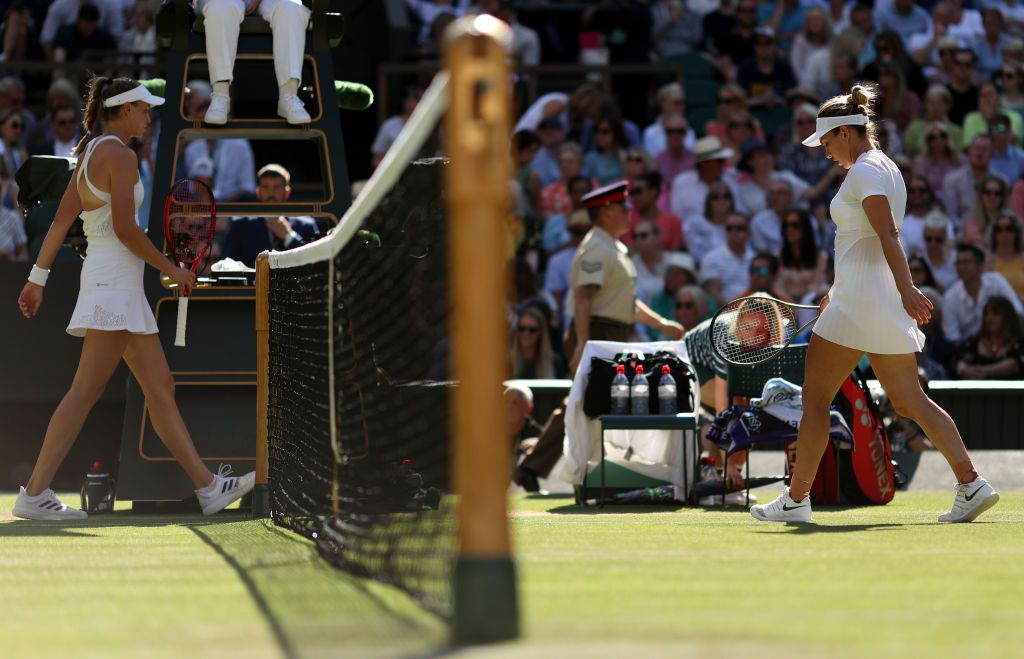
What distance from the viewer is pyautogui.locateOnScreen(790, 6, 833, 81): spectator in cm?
1934

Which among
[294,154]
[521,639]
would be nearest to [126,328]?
[521,639]

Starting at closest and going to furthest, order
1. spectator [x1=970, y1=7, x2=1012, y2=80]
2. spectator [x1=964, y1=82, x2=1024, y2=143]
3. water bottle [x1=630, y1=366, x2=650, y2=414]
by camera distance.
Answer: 1. water bottle [x1=630, y1=366, x2=650, y2=414]
2. spectator [x1=964, y1=82, x2=1024, y2=143]
3. spectator [x1=970, y1=7, x2=1012, y2=80]

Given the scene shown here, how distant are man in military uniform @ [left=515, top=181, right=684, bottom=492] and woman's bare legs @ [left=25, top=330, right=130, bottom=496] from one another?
3.59 metres

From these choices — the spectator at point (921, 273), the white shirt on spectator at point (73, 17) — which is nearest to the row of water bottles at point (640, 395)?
the spectator at point (921, 273)

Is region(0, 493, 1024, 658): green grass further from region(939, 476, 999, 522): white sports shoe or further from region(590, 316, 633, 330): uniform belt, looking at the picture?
region(590, 316, 633, 330): uniform belt

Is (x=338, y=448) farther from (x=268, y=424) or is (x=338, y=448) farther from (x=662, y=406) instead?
(x=662, y=406)

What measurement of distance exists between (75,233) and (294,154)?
815 cm

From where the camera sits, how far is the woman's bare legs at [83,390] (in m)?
9.26

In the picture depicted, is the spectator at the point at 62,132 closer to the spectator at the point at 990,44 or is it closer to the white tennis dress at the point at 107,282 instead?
the white tennis dress at the point at 107,282

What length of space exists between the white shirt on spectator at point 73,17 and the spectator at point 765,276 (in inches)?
307

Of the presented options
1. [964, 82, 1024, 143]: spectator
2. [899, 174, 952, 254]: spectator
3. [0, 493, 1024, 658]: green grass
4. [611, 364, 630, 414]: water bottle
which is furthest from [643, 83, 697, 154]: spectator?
[0, 493, 1024, 658]: green grass

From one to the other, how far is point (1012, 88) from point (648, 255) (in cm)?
541

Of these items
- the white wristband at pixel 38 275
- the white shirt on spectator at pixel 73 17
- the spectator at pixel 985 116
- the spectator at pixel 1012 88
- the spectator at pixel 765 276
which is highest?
the white shirt on spectator at pixel 73 17

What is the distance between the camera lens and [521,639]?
4449 mm
